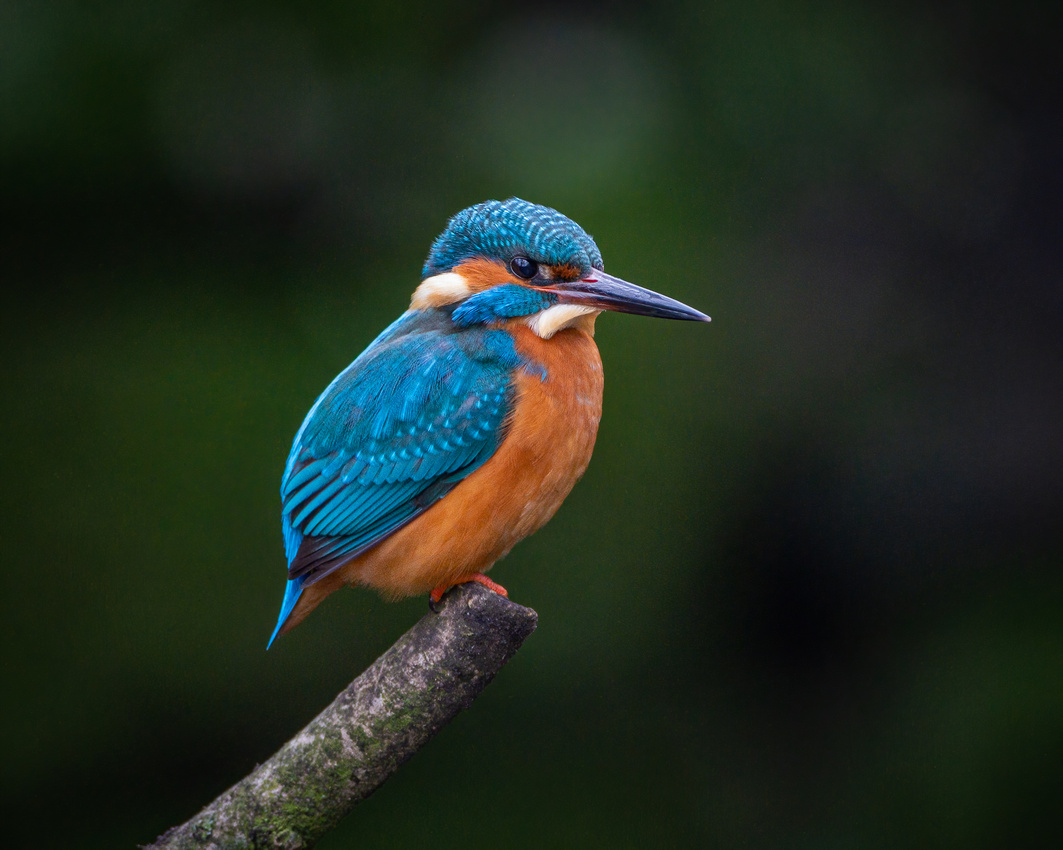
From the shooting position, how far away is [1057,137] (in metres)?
3.33

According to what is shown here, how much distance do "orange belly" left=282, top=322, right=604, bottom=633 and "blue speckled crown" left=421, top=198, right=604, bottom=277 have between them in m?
0.15

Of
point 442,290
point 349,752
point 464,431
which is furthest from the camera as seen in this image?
point 442,290

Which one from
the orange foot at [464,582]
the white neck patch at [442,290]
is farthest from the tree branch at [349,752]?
the white neck patch at [442,290]

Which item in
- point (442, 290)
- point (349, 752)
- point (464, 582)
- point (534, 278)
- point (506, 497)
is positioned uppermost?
point (534, 278)

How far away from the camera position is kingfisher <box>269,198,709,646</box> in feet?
6.15

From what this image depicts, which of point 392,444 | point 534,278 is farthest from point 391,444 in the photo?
point 534,278

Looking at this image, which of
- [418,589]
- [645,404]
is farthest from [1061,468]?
[418,589]

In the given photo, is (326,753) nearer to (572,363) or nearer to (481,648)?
(481,648)

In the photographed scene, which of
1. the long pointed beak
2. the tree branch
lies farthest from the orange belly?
the tree branch

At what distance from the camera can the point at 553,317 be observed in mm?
1942

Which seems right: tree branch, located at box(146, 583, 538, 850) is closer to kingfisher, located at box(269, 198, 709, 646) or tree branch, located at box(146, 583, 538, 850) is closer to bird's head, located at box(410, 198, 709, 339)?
kingfisher, located at box(269, 198, 709, 646)

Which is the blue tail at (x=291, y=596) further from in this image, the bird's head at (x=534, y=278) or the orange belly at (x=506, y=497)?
the bird's head at (x=534, y=278)

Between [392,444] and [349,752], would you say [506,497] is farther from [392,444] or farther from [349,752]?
[349,752]

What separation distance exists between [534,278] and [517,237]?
8 cm
